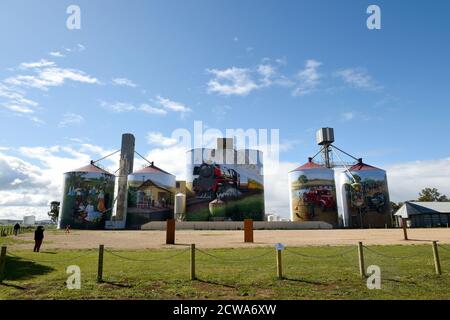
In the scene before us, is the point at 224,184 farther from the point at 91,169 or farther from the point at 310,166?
the point at 91,169

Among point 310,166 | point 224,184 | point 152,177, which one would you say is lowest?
point 224,184

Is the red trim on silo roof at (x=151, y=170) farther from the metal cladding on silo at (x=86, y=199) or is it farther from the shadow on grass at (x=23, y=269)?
the shadow on grass at (x=23, y=269)

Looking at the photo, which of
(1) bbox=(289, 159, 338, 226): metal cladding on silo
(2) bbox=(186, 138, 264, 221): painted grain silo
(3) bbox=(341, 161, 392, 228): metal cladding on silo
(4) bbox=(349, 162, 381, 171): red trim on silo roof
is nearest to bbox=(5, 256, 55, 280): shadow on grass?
(2) bbox=(186, 138, 264, 221): painted grain silo

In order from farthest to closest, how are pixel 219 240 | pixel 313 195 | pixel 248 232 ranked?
pixel 313 195 → pixel 219 240 → pixel 248 232

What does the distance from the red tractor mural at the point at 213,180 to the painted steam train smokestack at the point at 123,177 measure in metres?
17.7

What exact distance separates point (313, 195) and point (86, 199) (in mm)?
50978

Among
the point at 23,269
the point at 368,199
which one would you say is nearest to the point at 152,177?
the point at 368,199

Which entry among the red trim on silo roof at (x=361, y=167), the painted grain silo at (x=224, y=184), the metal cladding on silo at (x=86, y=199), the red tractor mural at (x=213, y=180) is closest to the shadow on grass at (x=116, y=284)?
the painted grain silo at (x=224, y=184)

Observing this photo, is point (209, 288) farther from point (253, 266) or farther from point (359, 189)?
point (359, 189)

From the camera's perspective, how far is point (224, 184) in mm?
78500

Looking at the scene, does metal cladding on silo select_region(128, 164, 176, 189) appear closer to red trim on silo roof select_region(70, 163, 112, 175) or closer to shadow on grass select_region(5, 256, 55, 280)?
red trim on silo roof select_region(70, 163, 112, 175)
